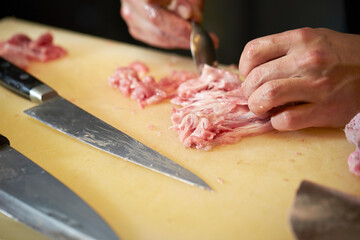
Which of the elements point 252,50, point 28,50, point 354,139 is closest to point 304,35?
point 252,50

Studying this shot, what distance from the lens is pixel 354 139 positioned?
70.2 inches

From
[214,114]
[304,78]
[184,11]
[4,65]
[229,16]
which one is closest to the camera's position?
[304,78]

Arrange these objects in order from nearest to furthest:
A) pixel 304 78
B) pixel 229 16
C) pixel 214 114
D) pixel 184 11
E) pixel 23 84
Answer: pixel 304 78, pixel 214 114, pixel 23 84, pixel 184 11, pixel 229 16

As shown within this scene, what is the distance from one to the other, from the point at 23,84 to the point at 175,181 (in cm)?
133

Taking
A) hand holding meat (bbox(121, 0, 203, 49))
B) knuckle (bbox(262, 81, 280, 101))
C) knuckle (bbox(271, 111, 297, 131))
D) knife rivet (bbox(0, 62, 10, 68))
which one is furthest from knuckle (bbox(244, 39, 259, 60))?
knife rivet (bbox(0, 62, 10, 68))

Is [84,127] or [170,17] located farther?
[170,17]

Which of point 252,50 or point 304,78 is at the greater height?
point 252,50

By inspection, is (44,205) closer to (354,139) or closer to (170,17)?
(354,139)

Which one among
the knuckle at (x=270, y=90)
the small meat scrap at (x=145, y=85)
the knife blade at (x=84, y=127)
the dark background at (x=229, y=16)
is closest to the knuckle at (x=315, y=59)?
the knuckle at (x=270, y=90)

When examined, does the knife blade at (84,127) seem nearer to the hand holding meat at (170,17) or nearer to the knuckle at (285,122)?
the knuckle at (285,122)

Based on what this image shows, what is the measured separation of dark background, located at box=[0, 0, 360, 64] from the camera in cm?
298

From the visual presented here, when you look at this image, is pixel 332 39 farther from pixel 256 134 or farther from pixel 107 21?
pixel 107 21

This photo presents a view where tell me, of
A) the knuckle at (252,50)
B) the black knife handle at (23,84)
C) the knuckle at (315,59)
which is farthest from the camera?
the black knife handle at (23,84)

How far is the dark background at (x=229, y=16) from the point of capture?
9.78ft
